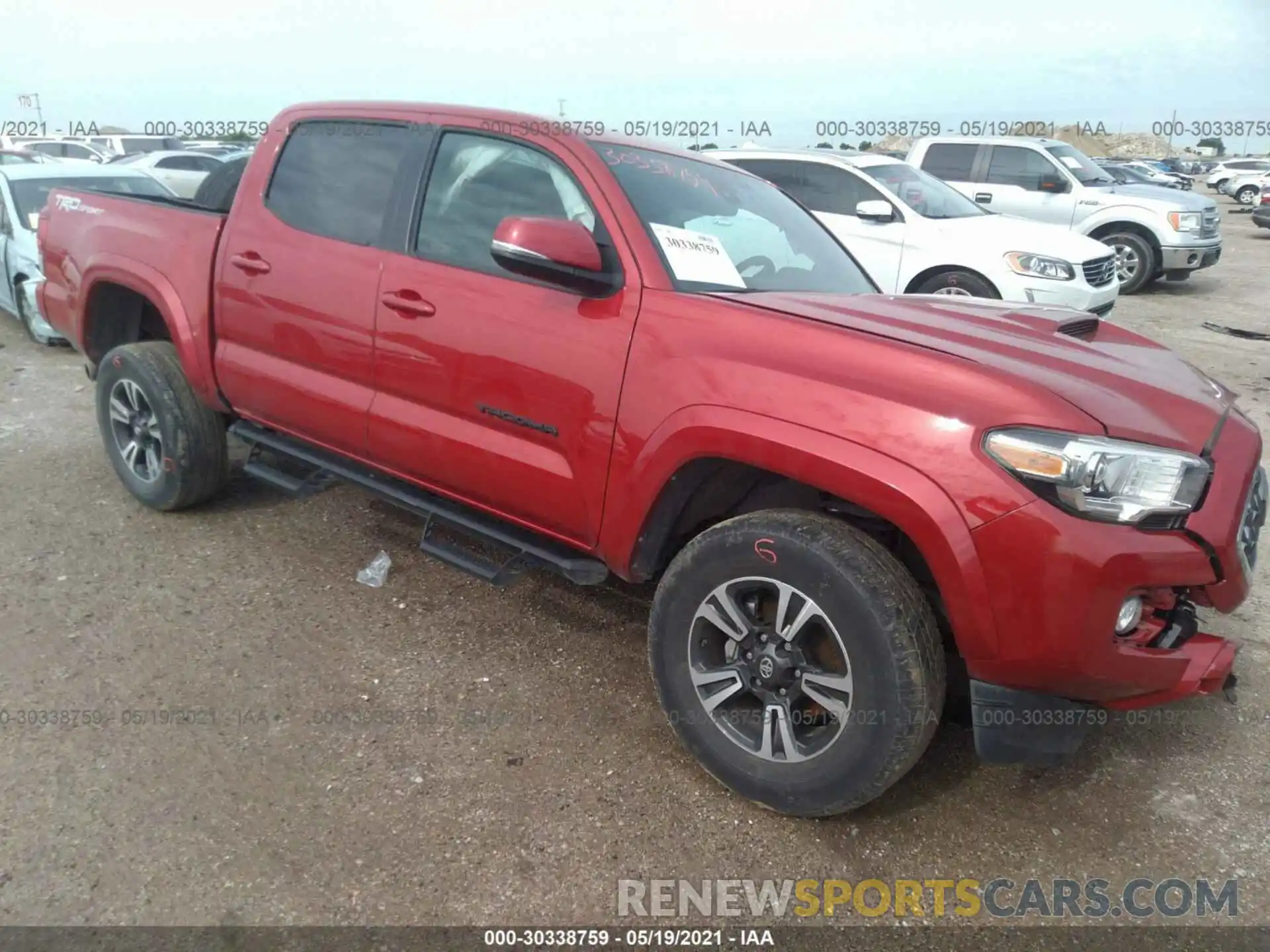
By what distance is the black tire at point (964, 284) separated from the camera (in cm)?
805

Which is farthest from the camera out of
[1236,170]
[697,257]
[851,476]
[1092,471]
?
[1236,170]

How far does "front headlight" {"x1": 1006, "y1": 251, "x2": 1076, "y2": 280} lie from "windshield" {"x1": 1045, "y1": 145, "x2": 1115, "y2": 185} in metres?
5.39

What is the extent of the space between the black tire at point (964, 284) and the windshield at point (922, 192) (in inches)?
28.1

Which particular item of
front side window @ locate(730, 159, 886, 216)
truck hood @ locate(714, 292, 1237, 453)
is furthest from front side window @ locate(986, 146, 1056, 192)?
truck hood @ locate(714, 292, 1237, 453)

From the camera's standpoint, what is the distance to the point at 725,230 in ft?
10.7

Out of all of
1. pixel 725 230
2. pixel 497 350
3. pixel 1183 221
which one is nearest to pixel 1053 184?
pixel 1183 221

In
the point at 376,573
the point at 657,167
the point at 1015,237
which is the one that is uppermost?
the point at 657,167

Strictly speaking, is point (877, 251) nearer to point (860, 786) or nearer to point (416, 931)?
point (860, 786)

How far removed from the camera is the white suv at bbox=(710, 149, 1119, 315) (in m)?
8.06

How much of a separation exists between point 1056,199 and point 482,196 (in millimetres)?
11373

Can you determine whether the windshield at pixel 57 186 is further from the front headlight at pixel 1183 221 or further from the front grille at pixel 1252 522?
the front headlight at pixel 1183 221

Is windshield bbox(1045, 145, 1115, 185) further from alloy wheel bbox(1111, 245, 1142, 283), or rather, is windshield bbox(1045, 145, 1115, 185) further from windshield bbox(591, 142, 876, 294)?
windshield bbox(591, 142, 876, 294)

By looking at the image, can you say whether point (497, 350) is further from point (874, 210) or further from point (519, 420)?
point (874, 210)

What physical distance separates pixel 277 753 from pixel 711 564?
1425 mm
